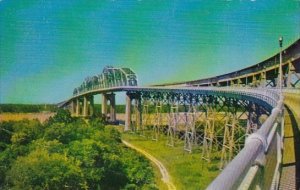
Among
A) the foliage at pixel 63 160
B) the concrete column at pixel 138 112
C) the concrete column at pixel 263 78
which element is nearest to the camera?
the foliage at pixel 63 160

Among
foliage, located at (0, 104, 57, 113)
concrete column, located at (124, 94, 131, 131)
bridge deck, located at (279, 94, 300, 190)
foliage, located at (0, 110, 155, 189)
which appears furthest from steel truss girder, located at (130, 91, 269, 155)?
bridge deck, located at (279, 94, 300, 190)

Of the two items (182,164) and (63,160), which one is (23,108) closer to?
(63,160)

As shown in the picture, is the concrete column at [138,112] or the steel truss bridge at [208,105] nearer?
the steel truss bridge at [208,105]

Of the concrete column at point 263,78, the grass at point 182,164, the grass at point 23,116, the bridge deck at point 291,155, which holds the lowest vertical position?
the grass at point 182,164

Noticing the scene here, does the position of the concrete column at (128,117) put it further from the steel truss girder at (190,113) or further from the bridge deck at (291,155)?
the bridge deck at (291,155)

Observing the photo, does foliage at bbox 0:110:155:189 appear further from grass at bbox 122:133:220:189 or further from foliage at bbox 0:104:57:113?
grass at bbox 122:133:220:189

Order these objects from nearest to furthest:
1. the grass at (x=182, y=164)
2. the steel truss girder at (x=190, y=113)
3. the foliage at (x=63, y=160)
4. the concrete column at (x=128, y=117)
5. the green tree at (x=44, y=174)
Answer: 1. the green tree at (x=44, y=174)
2. the foliage at (x=63, y=160)
3. the grass at (x=182, y=164)
4. the steel truss girder at (x=190, y=113)
5. the concrete column at (x=128, y=117)

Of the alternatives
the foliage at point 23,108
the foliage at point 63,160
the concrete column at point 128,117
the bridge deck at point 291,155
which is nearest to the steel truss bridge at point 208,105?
the concrete column at point 128,117
